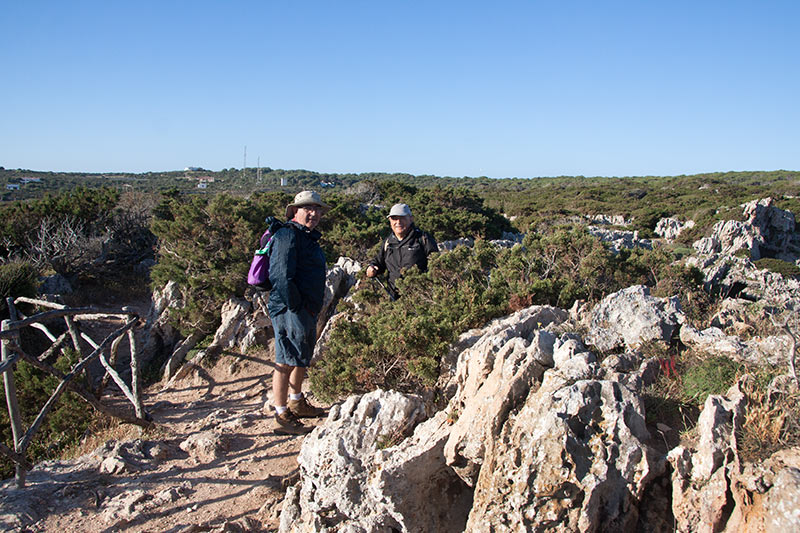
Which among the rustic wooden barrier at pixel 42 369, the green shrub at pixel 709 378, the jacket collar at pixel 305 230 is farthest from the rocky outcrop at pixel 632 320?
the rustic wooden barrier at pixel 42 369

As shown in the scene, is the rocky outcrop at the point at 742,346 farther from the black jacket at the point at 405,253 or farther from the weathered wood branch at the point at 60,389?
the weathered wood branch at the point at 60,389

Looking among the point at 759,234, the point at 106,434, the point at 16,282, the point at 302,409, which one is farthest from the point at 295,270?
the point at 759,234

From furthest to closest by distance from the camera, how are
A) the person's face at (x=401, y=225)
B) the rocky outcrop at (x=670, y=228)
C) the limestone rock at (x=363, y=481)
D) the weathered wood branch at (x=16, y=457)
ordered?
the rocky outcrop at (x=670, y=228) < the person's face at (x=401, y=225) < the weathered wood branch at (x=16, y=457) < the limestone rock at (x=363, y=481)

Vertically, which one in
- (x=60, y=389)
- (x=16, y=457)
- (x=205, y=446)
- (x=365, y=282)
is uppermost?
(x=365, y=282)

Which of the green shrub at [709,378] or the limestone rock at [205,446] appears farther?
the limestone rock at [205,446]

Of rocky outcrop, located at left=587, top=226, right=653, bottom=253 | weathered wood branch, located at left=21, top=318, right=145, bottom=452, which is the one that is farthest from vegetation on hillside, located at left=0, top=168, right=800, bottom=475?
weathered wood branch, located at left=21, top=318, right=145, bottom=452

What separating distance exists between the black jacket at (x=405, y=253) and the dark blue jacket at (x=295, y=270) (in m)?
1.27

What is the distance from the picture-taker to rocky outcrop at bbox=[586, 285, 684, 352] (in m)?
A: 3.74

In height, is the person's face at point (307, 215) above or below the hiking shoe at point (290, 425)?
above

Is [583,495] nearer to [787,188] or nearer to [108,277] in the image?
[108,277]

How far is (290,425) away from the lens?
4438mm

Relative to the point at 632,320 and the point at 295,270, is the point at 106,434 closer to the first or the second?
the point at 295,270

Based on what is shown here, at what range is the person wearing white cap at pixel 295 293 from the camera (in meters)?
4.02

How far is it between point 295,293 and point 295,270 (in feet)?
0.64
